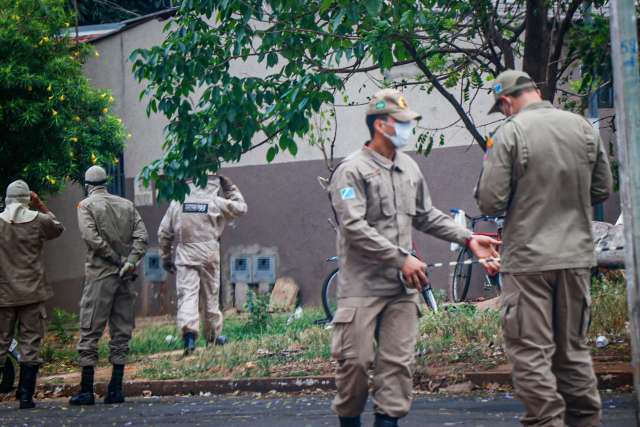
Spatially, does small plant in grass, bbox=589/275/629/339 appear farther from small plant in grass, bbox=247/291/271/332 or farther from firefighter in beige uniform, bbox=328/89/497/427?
small plant in grass, bbox=247/291/271/332

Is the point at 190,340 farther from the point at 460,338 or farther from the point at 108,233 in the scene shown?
the point at 460,338

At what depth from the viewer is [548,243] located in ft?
17.2

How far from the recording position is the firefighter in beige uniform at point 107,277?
8.75 m

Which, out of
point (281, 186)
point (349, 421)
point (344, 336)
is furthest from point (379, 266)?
point (281, 186)

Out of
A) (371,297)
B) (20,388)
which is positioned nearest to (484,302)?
(20,388)

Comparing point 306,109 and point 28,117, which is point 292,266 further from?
point 306,109

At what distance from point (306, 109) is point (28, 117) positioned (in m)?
5.32

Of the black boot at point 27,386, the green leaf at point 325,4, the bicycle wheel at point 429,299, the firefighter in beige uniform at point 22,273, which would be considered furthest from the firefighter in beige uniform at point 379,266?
the bicycle wheel at point 429,299

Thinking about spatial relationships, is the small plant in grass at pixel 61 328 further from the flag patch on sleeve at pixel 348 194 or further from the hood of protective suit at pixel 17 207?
the flag patch on sleeve at pixel 348 194

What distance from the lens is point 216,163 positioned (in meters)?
8.97

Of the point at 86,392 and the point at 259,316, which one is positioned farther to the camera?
the point at 259,316

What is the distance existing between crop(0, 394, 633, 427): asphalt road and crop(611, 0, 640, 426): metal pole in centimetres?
153

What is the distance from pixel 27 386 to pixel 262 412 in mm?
2299

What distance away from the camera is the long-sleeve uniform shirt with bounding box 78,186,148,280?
8.86 m
